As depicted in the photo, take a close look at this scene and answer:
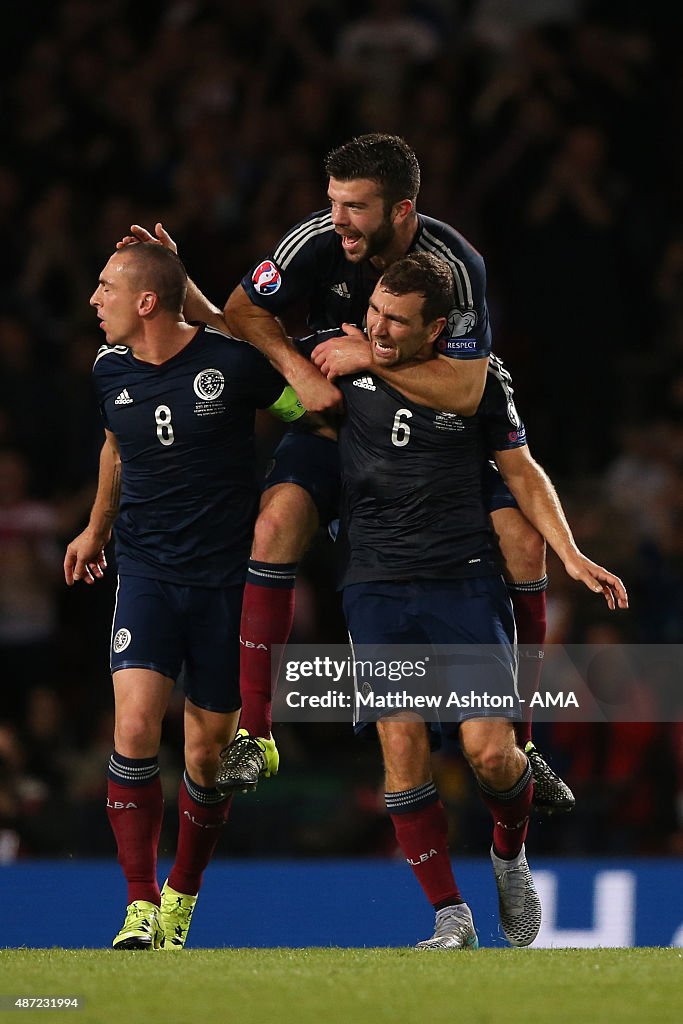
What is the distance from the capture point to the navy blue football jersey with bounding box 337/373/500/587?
6070 mm

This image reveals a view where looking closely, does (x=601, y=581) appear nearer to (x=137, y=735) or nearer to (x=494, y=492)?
(x=494, y=492)

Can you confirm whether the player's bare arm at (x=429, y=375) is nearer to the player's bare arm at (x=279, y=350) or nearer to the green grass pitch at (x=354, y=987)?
the player's bare arm at (x=279, y=350)

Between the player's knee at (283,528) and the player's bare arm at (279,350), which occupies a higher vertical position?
the player's bare arm at (279,350)

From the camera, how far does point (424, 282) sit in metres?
5.89

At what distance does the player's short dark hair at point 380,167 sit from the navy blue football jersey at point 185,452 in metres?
0.75

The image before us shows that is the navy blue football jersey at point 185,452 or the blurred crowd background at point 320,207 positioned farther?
the blurred crowd background at point 320,207

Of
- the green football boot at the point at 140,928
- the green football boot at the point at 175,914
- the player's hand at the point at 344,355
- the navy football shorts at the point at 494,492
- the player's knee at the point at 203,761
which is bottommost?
the green football boot at the point at 175,914

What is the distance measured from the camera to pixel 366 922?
7680 mm

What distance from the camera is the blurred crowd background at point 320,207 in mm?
8844

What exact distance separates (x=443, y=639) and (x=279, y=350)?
3.86ft

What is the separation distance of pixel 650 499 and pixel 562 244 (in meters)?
1.69

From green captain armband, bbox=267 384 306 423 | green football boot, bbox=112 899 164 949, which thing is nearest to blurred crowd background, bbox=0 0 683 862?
green football boot, bbox=112 899 164 949

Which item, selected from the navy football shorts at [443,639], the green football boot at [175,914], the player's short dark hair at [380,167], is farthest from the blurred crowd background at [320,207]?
the player's short dark hair at [380,167]

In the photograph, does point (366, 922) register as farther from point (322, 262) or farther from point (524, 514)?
point (322, 262)
